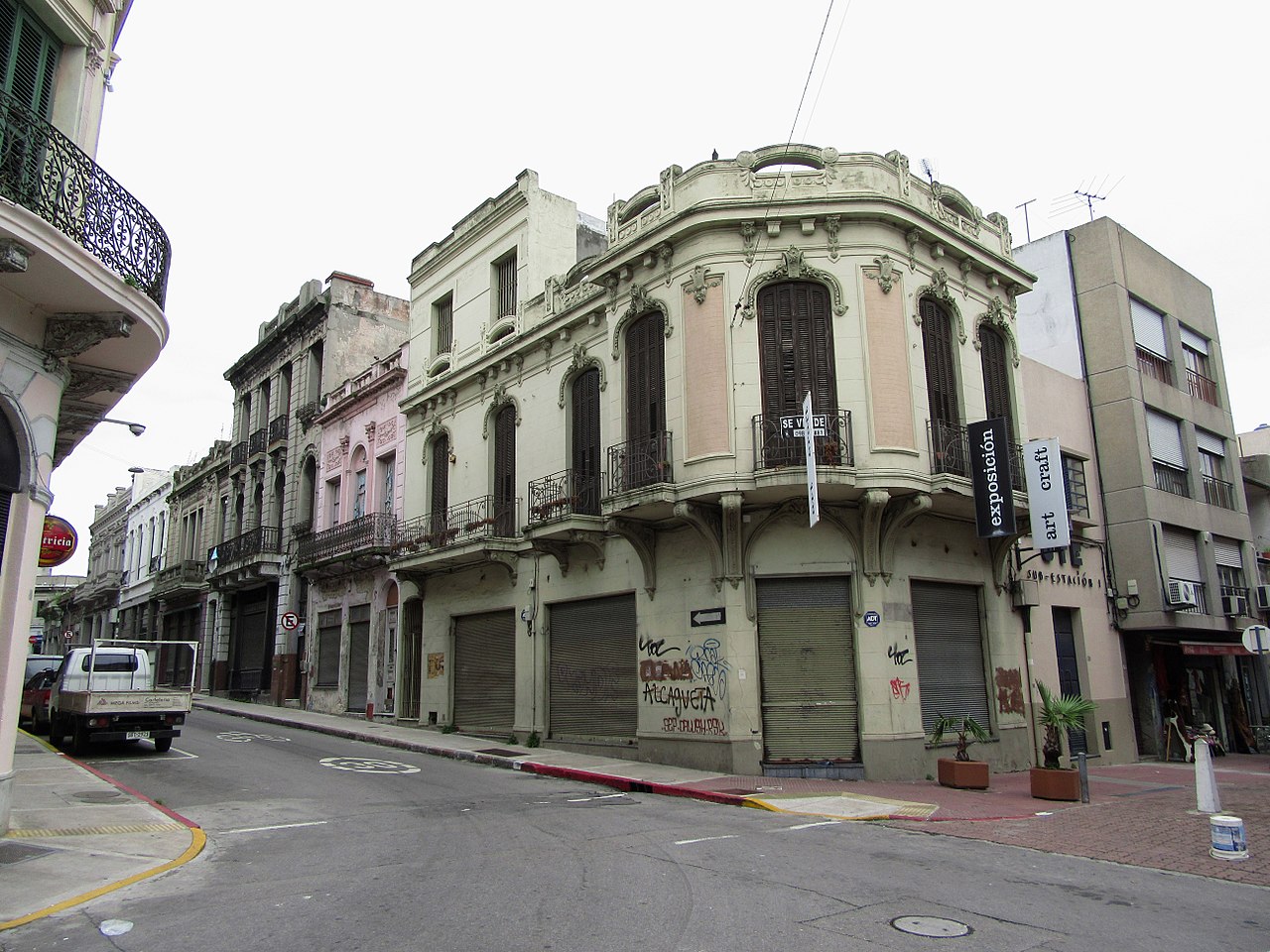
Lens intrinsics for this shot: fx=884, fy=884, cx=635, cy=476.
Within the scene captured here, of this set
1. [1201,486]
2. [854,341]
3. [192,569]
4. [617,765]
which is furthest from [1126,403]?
[192,569]

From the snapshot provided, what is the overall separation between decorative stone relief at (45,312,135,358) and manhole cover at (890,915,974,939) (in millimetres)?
9056

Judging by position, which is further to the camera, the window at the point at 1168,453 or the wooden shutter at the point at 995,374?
the window at the point at 1168,453

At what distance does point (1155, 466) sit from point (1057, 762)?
13338mm

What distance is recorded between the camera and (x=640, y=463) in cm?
1648

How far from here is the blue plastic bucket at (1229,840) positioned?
882 cm

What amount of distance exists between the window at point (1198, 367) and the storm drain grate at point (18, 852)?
28312mm

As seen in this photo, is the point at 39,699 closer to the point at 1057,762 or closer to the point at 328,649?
the point at 328,649

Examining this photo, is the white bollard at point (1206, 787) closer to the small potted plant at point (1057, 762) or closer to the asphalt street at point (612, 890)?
the small potted plant at point (1057, 762)

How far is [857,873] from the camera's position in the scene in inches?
311

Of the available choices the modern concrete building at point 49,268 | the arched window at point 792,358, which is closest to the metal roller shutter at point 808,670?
the arched window at point 792,358

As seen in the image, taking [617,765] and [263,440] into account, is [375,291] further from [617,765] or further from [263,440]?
[617,765]

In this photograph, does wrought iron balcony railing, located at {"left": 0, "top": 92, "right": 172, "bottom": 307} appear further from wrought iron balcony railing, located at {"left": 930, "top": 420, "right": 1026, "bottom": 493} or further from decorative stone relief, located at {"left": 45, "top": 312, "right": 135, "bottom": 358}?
wrought iron balcony railing, located at {"left": 930, "top": 420, "right": 1026, "bottom": 493}

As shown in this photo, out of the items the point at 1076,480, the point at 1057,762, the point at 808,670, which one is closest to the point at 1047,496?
the point at 1057,762

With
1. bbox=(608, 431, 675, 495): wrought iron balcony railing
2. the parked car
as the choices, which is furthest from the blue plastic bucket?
the parked car
